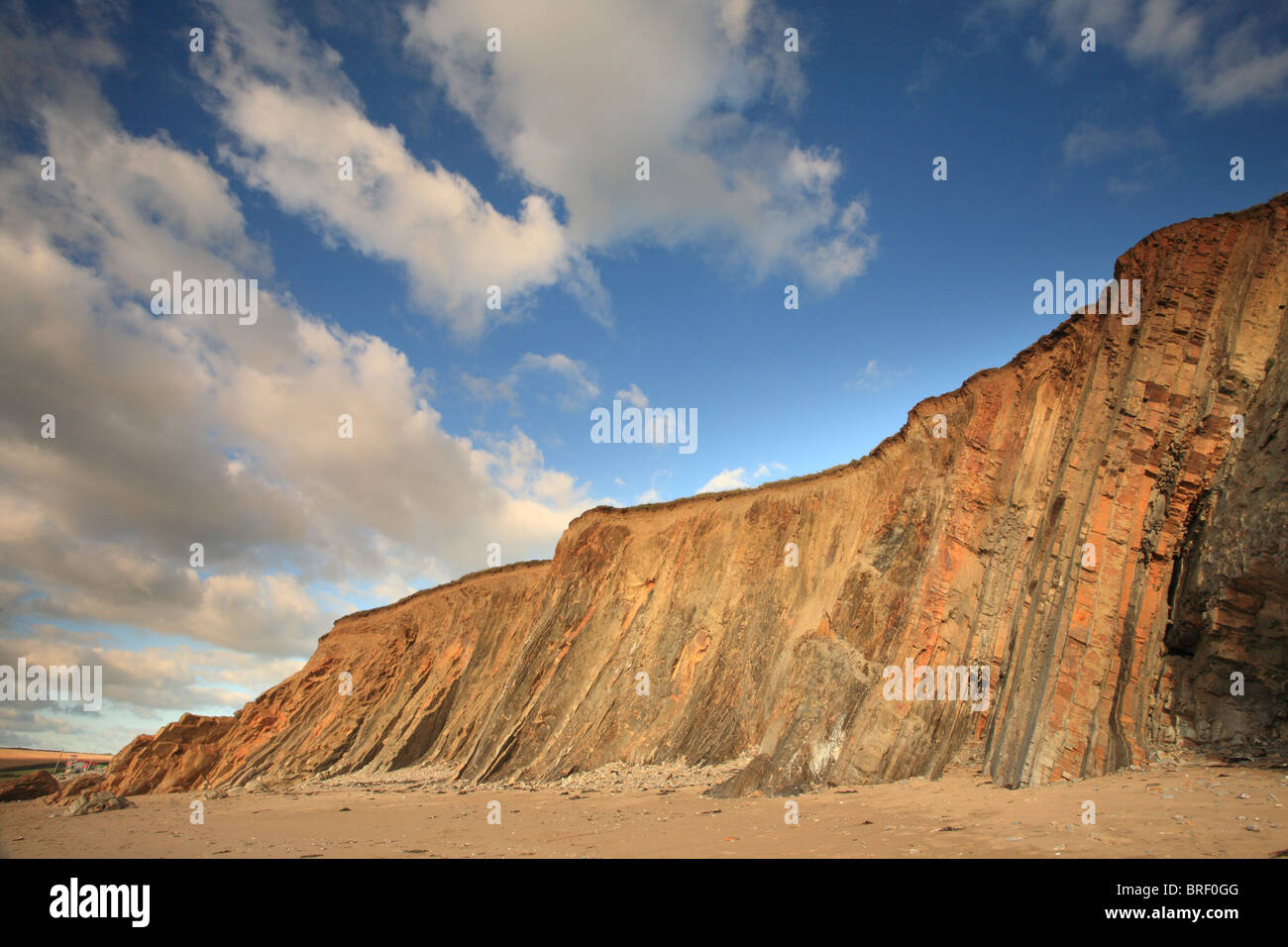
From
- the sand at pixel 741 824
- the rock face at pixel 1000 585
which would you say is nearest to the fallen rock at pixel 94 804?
the sand at pixel 741 824

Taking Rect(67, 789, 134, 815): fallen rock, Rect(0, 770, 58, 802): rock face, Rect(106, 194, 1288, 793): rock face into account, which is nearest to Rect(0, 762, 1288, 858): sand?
Rect(106, 194, 1288, 793): rock face

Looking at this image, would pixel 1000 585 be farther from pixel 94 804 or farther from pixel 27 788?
pixel 27 788

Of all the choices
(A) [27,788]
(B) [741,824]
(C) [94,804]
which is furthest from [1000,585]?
(A) [27,788]

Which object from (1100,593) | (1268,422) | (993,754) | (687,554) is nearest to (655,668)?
(687,554)

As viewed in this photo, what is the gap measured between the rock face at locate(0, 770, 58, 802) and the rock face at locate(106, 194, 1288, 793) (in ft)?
71.6

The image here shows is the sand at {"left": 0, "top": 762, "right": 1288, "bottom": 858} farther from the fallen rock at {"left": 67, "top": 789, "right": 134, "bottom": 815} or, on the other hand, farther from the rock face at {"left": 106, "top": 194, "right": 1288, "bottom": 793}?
the fallen rock at {"left": 67, "top": 789, "right": 134, "bottom": 815}

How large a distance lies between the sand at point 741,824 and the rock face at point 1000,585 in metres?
1.35

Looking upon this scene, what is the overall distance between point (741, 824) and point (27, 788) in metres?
40.0

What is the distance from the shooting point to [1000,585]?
1634cm

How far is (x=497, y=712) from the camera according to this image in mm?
28359

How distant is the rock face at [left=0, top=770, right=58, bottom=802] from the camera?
1266 inches

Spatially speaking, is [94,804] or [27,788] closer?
[94,804]

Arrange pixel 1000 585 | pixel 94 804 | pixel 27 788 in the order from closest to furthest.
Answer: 1. pixel 1000 585
2. pixel 94 804
3. pixel 27 788

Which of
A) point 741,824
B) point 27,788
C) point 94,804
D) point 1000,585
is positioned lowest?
point 27,788
